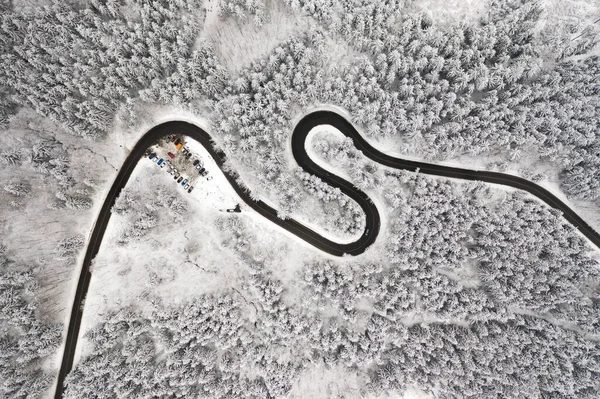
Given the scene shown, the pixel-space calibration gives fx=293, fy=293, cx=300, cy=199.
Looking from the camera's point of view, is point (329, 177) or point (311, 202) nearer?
point (311, 202)

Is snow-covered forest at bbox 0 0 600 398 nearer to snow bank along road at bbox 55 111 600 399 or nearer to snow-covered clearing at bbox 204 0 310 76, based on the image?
snow-covered clearing at bbox 204 0 310 76

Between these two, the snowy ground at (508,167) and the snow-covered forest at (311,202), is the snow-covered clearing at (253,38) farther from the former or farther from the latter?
the snowy ground at (508,167)

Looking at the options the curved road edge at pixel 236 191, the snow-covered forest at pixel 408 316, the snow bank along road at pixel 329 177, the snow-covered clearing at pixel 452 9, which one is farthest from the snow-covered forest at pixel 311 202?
the snow-covered clearing at pixel 452 9

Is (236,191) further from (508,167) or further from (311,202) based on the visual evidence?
(508,167)

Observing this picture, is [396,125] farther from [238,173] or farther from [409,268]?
[238,173]

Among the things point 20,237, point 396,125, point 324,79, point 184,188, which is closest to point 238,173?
point 184,188

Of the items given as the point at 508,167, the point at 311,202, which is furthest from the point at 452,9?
the point at 311,202

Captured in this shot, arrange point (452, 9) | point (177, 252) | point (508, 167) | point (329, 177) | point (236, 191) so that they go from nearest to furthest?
point (177, 252) < point (508, 167) < point (236, 191) < point (452, 9) < point (329, 177)
